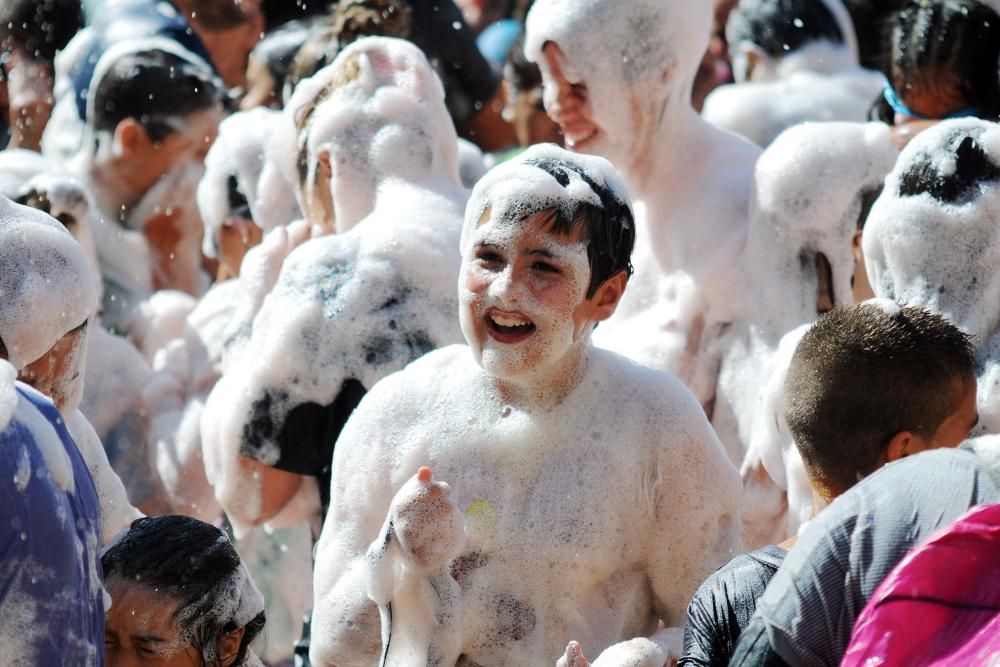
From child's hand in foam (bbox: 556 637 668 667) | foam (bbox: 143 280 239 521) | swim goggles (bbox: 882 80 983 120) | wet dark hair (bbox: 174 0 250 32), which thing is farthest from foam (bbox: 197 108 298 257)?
child's hand in foam (bbox: 556 637 668 667)

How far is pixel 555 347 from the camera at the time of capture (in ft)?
14.4

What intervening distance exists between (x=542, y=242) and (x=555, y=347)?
21cm

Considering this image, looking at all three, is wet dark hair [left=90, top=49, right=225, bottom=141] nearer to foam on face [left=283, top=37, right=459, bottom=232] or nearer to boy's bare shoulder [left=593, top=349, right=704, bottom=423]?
foam on face [left=283, top=37, right=459, bottom=232]

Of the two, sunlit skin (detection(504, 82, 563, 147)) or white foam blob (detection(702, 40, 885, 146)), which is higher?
white foam blob (detection(702, 40, 885, 146))

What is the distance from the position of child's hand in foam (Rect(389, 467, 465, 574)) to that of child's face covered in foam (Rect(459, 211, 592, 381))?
451 millimetres

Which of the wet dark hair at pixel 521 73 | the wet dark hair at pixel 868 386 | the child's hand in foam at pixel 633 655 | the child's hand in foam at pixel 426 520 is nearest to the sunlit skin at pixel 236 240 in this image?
the wet dark hair at pixel 521 73

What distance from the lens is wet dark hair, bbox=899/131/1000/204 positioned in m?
5.06

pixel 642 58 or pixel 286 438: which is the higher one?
pixel 642 58

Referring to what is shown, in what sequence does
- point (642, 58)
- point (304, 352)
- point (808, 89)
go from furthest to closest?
point (808, 89) < point (642, 58) < point (304, 352)

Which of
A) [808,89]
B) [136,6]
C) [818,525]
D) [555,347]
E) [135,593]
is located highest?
[818,525]

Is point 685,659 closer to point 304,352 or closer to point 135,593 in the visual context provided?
point 135,593

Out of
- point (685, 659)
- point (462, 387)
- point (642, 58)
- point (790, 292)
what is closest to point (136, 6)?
point (642, 58)

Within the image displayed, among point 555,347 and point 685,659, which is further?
point 555,347

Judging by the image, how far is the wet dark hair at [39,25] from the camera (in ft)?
31.4
